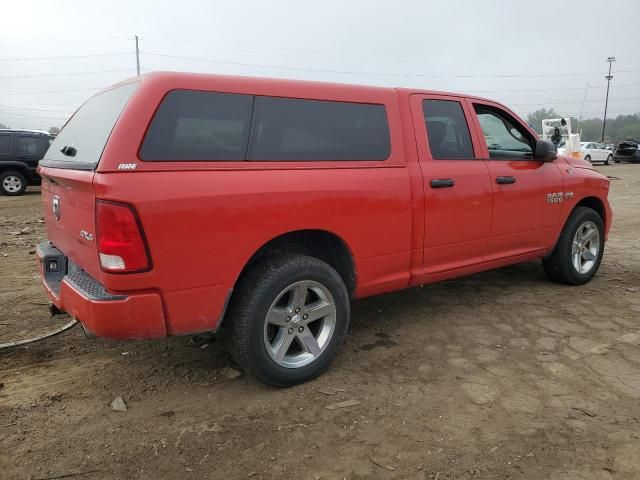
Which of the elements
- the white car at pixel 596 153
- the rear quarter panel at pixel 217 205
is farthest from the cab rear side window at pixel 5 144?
the white car at pixel 596 153

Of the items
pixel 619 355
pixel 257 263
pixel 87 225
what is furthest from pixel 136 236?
pixel 619 355

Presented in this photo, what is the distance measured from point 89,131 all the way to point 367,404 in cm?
231

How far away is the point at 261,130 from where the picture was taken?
9.68ft

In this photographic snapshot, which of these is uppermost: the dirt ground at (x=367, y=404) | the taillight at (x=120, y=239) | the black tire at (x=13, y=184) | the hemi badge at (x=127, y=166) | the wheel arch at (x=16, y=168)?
the hemi badge at (x=127, y=166)

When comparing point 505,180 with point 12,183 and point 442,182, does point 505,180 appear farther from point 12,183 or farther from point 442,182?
point 12,183

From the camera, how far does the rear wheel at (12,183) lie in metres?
13.8

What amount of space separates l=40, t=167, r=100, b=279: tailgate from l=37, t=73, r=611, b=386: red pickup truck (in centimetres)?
2

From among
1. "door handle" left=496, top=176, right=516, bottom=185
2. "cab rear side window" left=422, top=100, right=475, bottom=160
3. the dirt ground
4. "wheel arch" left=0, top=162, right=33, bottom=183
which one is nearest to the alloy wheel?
the dirt ground

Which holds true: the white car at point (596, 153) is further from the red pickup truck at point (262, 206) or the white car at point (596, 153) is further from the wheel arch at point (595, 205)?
Answer: the red pickup truck at point (262, 206)

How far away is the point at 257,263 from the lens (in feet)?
9.92

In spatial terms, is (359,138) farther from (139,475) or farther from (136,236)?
(139,475)

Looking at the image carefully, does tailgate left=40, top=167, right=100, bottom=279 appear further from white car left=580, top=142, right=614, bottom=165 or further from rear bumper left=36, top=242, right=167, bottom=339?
white car left=580, top=142, right=614, bottom=165

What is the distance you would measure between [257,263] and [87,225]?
952 millimetres

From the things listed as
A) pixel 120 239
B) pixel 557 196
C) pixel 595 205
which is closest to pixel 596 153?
pixel 595 205
